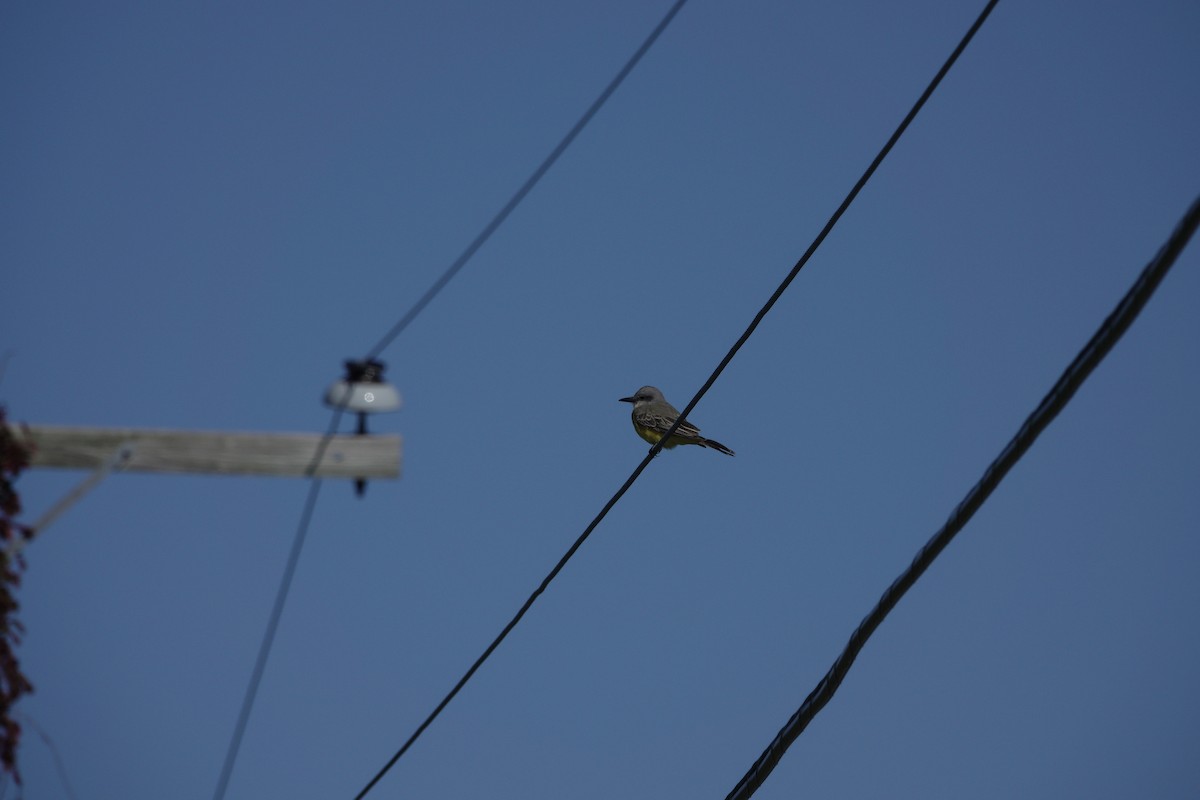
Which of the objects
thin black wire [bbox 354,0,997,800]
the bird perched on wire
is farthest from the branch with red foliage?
the bird perched on wire

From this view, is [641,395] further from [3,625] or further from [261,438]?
[3,625]

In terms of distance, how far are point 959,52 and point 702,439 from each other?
24.4ft

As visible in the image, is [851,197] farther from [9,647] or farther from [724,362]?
[9,647]

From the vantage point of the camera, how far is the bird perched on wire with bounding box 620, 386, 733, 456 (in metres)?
12.0

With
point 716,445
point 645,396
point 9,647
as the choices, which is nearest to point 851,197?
point 9,647

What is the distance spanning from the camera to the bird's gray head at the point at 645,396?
14359 millimetres

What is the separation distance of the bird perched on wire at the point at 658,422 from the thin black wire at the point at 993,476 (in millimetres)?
7047

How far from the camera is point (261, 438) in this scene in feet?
22.2

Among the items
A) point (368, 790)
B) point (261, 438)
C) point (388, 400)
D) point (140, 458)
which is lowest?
point (368, 790)

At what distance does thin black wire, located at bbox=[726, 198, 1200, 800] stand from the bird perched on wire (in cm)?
705

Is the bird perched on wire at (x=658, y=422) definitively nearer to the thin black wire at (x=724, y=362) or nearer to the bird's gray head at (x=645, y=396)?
the bird's gray head at (x=645, y=396)

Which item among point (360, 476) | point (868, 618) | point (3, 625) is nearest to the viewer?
point (868, 618)

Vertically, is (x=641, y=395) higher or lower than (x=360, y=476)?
higher

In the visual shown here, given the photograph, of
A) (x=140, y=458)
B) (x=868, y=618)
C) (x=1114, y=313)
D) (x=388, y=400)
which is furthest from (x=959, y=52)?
(x=140, y=458)
